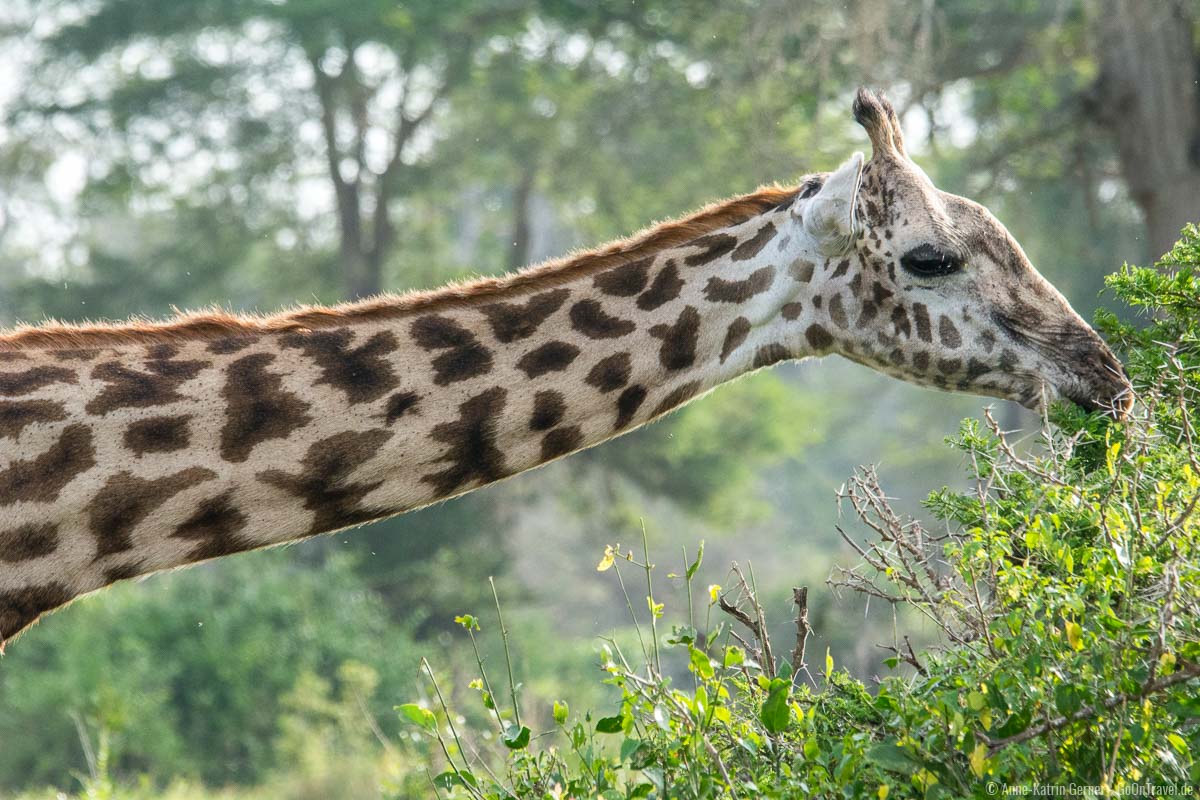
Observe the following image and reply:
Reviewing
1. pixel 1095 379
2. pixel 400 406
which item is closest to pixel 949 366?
pixel 1095 379

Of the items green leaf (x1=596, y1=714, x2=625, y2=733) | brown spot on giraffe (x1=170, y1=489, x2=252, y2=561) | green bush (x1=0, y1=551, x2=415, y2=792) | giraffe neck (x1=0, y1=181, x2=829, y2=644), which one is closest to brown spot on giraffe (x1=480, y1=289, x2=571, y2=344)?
giraffe neck (x1=0, y1=181, x2=829, y2=644)

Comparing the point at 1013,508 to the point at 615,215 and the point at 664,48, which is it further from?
the point at 615,215

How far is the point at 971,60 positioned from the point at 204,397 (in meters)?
15.4

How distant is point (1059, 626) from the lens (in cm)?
367

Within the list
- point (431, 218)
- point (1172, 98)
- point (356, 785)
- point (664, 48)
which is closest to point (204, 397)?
point (356, 785)

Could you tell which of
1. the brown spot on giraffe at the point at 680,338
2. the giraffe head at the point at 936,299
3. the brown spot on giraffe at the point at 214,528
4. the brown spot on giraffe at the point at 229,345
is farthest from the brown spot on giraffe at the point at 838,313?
the brown spot on giraffe at the point at 214,528

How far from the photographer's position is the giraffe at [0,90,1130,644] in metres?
4.00

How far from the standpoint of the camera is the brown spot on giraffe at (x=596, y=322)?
451cm

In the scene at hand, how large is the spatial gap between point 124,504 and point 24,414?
0.39 metres

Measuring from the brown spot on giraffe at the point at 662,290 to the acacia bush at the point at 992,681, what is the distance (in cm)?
89

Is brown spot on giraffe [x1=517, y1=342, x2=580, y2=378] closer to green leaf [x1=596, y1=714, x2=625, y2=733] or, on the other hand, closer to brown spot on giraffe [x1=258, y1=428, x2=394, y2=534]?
brown spot on giraffe [x1=258, y1=428, x2=394, y2=534]

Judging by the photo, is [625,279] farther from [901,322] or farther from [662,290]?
[901,322]

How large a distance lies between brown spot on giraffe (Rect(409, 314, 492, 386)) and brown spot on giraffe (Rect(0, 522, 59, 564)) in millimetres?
1172

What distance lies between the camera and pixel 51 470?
3.95 metres
